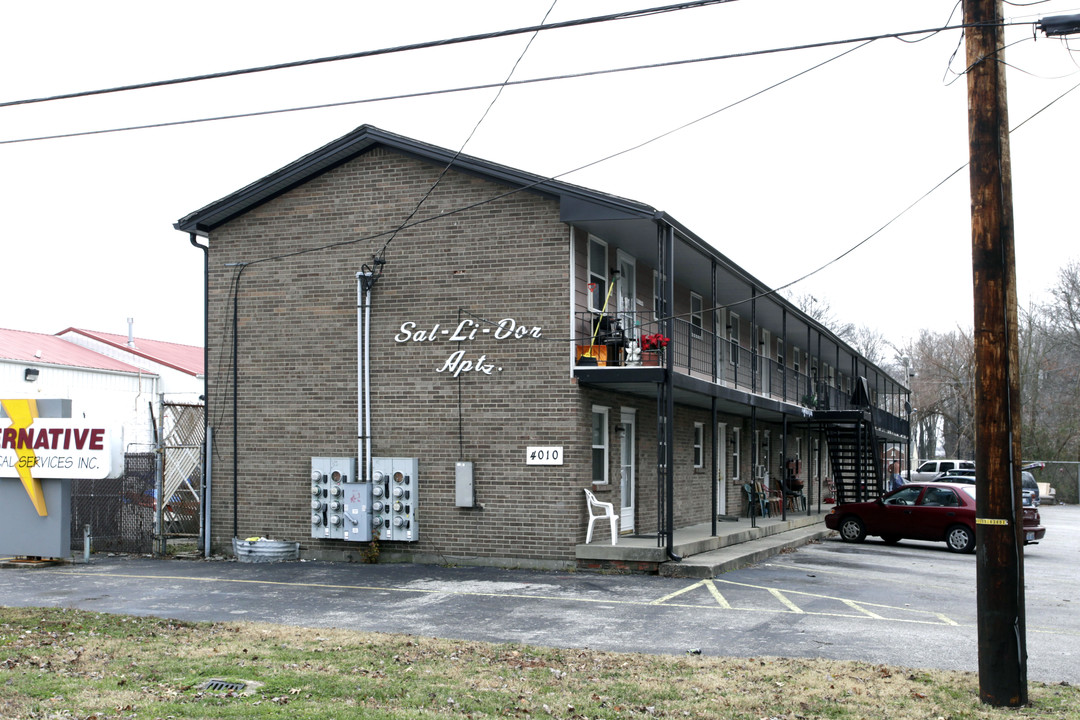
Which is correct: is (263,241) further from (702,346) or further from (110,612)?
(702,346)

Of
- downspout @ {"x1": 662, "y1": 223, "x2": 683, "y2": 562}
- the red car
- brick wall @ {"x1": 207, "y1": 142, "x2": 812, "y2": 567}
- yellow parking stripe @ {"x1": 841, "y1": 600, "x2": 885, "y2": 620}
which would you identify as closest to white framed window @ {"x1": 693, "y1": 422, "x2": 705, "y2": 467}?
the red car

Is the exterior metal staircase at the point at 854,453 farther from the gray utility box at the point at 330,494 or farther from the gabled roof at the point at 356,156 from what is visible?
the gray utility box at the point at 330,494

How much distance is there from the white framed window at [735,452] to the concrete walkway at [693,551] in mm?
4301

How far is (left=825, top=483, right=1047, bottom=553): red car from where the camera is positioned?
20.2 m

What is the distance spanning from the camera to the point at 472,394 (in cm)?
1648

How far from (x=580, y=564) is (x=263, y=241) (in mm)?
8432

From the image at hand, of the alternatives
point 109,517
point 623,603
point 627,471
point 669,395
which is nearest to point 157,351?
point 109,517

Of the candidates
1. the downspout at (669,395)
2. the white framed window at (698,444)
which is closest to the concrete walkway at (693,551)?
the downspout at (669,395)

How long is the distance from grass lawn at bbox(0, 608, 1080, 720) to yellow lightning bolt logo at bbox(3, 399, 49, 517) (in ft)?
23.3

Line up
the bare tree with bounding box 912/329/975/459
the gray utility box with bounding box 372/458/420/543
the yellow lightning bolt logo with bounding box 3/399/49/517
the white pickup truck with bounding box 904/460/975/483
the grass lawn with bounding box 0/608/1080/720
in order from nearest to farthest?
the grass lawn with bounding box 0/608/1080/720
the yellow lightning bolt logo with bounding box 3/399/49/517
the gray utility box with bounding box 372/458/420/543
the white pickup truck with bounding box 904/460/975/483
the bare tree with bounding box 912/329/975/459

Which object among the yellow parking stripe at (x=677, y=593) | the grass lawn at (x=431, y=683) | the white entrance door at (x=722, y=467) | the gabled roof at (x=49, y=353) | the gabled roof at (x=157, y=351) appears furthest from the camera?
the gabled roof at (x=157, y=351)

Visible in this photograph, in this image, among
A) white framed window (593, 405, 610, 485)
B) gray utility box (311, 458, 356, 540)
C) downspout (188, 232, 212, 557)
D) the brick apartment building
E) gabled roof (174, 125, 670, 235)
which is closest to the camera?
gabled roof (174, 125, 670, 235)

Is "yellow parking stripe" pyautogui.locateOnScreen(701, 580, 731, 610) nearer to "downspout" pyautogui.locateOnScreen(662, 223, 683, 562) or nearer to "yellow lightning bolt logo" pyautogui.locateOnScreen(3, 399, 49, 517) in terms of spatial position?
"downspout" pyautogui.locateOnScreen(662, 223, 683, 562)

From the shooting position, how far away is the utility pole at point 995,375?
7746 millimetres
